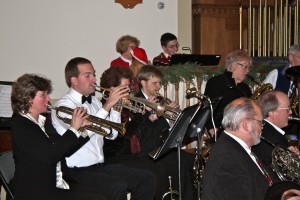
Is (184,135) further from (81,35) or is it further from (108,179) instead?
(81,35)

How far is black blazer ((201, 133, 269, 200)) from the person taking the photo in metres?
3.35

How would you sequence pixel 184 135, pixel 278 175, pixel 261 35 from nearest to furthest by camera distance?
1. pixel 278 175
2. pixel 184 135
3. pixel 261 35

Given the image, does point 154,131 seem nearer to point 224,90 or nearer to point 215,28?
point 224,90

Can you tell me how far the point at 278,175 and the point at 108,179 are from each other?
5.03 ft

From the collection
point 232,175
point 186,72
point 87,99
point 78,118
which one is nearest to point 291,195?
point 232,175

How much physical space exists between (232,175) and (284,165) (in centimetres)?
86

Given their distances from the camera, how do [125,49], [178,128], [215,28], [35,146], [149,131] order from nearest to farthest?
[35,146] → [178,128] → [149,131] → [125,49] → [215,28]

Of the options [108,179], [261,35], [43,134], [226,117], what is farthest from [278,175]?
[261,35]

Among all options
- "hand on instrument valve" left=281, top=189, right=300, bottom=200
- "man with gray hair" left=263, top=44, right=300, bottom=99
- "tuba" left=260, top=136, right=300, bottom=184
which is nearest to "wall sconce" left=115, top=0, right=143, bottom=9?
"man with gray hair" left=263, top=44, right=300, bottom=99

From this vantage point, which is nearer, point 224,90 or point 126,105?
point 126,105

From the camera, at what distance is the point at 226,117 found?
3.74m

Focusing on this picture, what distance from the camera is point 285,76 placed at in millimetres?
6684

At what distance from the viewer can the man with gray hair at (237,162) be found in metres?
3.37

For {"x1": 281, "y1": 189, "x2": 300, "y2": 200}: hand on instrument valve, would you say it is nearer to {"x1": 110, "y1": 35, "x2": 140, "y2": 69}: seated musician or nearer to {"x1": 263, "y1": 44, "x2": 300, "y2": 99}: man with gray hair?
{"x1": 263, "y1": 44, "x2": 300, "y2": 99}: man with gray hair
